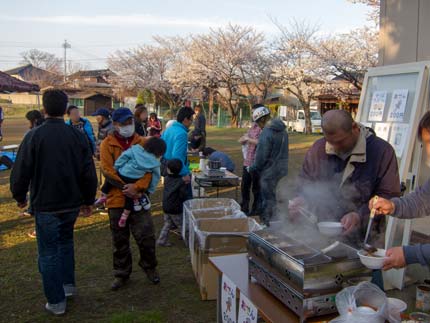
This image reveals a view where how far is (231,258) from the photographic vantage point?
255 centimetres

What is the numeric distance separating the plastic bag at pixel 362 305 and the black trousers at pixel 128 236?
2306 mm

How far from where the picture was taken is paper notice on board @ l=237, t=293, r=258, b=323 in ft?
6.50

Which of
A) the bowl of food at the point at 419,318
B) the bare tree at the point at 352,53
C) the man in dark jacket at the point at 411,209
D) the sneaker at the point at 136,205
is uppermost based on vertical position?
the bare tree at the point at 352,53

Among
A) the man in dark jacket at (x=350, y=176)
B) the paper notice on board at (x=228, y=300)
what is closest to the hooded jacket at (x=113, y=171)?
the paper notice on board at (x=228, y=300)

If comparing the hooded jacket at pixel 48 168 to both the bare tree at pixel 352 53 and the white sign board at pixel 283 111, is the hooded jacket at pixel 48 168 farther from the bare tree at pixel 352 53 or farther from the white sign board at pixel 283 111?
the white sign board at pixel 283 111

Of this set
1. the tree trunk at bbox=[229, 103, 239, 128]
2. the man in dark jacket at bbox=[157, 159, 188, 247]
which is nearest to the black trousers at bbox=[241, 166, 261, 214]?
the man in dark jacket at bbox=[157, 159, 188, 247]

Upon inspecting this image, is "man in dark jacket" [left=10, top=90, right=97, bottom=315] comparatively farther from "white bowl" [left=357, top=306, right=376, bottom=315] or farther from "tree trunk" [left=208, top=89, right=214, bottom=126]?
"tree trunk" [left=208, top=89, right=214, bottom=126]

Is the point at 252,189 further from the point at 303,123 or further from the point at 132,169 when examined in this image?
the point at 303,123

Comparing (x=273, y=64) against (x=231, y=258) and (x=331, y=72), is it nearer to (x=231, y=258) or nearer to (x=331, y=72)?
(x=331, y=72)

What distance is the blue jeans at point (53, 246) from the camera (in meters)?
3.10

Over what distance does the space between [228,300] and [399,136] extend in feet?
8.31

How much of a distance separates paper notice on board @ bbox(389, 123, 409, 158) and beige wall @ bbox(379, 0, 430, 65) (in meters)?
0.86

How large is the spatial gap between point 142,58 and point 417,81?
33.7m

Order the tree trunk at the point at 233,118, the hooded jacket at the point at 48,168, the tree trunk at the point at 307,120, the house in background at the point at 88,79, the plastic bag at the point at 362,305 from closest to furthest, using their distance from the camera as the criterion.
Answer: the plastic bag at the point at 362,305 → the hooded jacket at the point at 48,168 → the tree trunk at the point at 307,120 → the tree trunk at the point at 233,118 → the house in background at the point at 88,79
